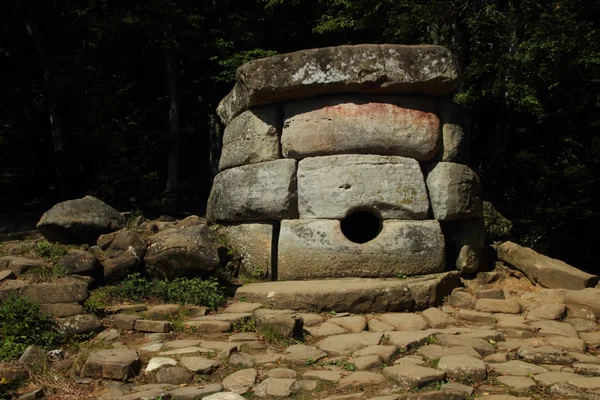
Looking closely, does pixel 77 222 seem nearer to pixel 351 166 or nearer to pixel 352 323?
pixel 351 166

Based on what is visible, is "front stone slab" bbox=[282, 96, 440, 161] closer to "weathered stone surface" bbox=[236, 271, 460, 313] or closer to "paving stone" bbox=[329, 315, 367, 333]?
"weathered stone surface" bbox=[236, 271, 460, 313]

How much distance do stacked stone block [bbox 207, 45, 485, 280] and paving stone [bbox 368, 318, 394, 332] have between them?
1180mm

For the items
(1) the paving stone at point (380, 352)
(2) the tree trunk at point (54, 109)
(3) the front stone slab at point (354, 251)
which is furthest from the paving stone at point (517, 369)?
(2) the tree trunk at point (54, 109)

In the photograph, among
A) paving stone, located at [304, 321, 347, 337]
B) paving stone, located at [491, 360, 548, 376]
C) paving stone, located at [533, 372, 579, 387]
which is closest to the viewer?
paving stone, located at [533, 372, 579, 387]

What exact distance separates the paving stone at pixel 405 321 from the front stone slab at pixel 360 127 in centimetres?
213

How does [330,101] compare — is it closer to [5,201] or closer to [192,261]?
[192,261]

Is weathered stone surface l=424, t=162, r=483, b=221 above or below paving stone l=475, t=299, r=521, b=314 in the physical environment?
above

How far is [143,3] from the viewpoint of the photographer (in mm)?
14266

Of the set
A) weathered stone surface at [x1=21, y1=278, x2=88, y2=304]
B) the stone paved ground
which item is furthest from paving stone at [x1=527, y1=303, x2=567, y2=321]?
weathered stone surface at [x1=21, y1=278, x2=88, y2=304]

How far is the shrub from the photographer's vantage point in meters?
4.68

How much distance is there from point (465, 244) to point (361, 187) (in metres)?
1.67

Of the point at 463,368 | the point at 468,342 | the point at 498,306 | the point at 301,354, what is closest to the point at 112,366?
the point at 301,354

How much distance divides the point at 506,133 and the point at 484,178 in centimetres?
95

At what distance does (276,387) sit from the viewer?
4.10 meters
